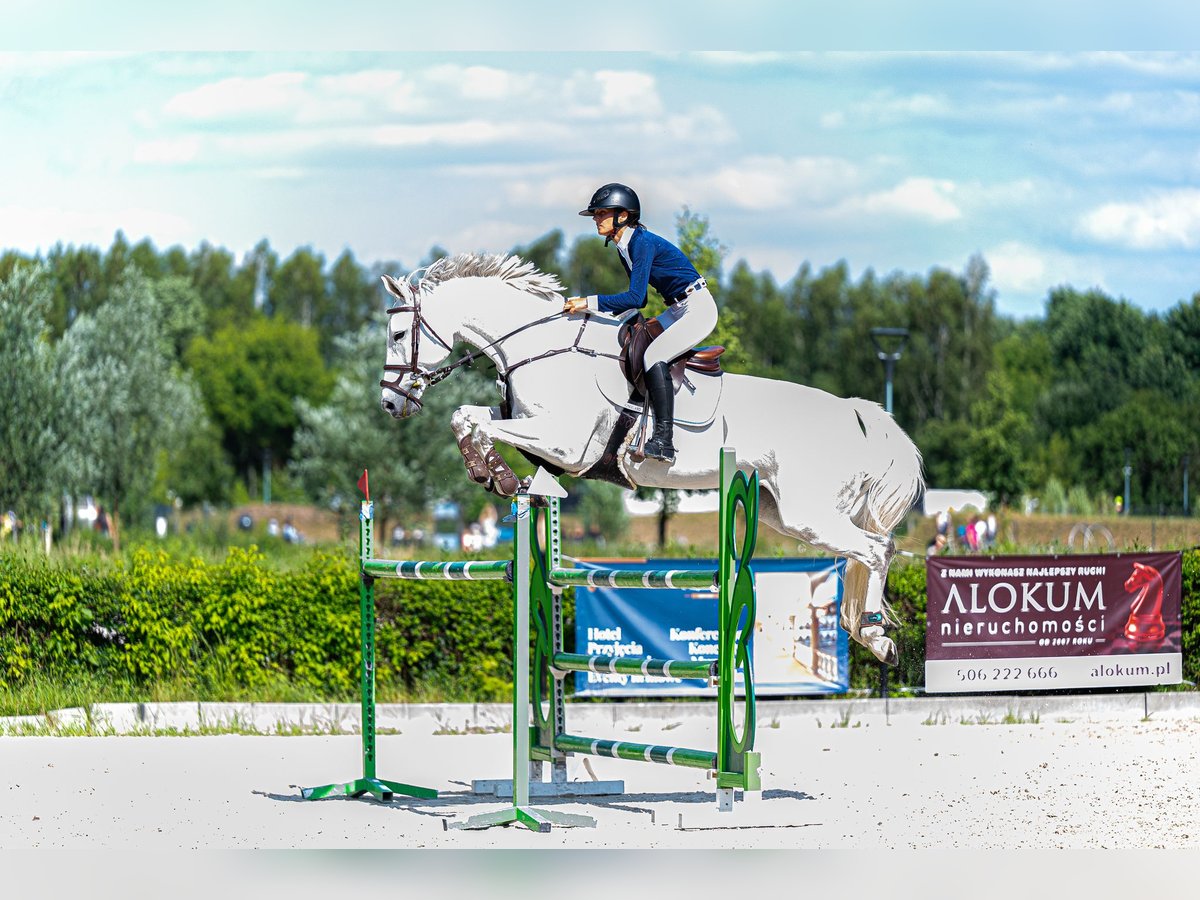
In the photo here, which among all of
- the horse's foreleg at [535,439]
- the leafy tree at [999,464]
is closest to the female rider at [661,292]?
the horse's foreleg at [535,439]

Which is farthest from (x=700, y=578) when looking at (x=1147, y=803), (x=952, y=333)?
(x=952, y=333)

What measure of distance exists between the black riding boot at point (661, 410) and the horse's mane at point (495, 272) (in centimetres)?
87

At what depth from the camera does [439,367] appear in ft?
26.6

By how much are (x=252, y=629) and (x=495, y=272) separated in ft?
20.8

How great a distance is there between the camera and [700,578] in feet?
24.2

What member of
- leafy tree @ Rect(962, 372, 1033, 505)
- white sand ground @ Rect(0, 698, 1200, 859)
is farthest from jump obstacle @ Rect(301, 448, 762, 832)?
leafy tree @ Rect(962, 372, 1033, 505)


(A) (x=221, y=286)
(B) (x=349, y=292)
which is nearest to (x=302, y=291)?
(B) (x=349, y=292)

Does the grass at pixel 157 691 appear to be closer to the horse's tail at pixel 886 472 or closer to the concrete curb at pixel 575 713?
the concrete curb at pixel 575 713

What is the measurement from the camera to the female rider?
761 centimetres

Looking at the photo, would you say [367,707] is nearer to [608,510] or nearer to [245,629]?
[245,629]

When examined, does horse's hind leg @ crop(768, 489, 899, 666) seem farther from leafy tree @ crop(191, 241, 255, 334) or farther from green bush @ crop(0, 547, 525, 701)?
leafy tree @ crop(191, 241, 255, 334)

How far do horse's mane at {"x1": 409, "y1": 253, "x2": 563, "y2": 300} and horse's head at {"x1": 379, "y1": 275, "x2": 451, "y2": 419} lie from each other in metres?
0.16

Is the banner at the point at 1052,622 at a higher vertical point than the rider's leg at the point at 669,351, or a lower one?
lower

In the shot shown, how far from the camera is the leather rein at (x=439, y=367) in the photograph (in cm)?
784
